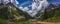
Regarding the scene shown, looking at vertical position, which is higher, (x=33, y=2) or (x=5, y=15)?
(x=33, y=2)

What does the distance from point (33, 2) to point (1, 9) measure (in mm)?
353

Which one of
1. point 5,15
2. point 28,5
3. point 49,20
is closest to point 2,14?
point 5,15

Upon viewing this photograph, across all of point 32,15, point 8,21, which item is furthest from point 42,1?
point 8,21

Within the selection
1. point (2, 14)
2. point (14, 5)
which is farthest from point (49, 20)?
point (2, 14)

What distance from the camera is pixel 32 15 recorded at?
5.48 ft

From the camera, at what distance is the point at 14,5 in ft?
5.54

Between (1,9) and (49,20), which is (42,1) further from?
(1,9)

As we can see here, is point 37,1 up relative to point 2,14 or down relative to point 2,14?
up

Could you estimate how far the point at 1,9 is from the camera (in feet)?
5.60

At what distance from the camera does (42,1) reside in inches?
65.0

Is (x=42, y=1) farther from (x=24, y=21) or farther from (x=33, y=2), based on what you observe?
(x=24, y=21)

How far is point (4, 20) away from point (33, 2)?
0.36 m

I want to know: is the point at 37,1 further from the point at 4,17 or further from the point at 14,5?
the point at 4,17

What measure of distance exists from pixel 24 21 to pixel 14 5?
201mm
